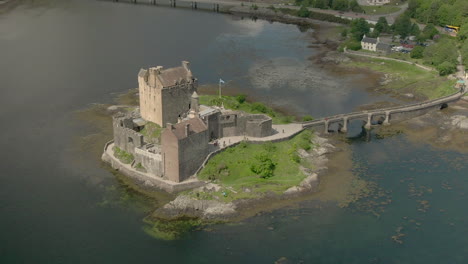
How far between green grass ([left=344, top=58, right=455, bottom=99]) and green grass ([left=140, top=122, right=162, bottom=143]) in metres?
68.9

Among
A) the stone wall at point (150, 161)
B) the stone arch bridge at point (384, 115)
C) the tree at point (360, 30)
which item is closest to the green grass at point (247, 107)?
the stone arch bridge at point (384, 115)

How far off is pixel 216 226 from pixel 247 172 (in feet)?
47.0

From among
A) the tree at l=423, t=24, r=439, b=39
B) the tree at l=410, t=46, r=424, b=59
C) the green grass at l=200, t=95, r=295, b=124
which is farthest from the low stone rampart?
the tree at l=423, t=24, r=439, b=39

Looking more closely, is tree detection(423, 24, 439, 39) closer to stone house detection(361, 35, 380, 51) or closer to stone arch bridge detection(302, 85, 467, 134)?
stone house detection(361, 35, 380, 51)

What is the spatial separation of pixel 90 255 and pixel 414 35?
461 feet

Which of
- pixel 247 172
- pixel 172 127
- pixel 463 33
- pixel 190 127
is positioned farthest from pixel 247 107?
pixel 463 33

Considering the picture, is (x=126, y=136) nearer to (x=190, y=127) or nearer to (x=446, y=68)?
(x=190, y=127)

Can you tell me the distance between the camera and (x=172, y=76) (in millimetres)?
102312

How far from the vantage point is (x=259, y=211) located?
85.1m

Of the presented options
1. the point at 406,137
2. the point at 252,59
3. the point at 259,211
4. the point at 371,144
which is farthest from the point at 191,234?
the point at 252,59

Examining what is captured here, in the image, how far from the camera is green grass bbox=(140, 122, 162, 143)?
10006 centimetres

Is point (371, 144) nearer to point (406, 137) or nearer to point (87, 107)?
point (406, 137)

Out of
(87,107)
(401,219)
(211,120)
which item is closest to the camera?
(401,219)

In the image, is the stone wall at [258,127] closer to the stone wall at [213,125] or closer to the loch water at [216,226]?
the stone wall at [213,125]
